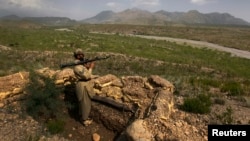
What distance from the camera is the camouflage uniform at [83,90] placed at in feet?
30.3

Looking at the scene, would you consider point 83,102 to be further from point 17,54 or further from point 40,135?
point 17,54

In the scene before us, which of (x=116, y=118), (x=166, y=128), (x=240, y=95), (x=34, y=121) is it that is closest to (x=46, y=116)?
(x=34, y=121)

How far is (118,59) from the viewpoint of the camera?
30141 millimetres

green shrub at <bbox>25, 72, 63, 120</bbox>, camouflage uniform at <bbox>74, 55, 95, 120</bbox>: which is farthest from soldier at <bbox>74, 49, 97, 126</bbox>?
green shrub at <bbox>25, 72, 63, 120</bbox>

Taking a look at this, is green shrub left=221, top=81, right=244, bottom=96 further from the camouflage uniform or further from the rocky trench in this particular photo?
the camouflage uniform

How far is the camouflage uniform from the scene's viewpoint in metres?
9.23

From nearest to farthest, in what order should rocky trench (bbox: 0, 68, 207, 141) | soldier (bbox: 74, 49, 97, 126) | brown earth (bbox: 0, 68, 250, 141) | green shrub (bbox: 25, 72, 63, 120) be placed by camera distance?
rocky trench (bbox: 0, 68, 207, 141) < brown earth (bbox: 0, 68, 250, 141) < soldier (bbox: 74, 49, 97, 126) < green shrub (bbox: 25, 72, 63, 120)

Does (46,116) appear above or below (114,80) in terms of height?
below

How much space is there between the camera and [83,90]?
9.30 m

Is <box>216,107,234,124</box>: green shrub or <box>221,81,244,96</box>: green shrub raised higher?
<box>216,107,234,124</box>: green shrub

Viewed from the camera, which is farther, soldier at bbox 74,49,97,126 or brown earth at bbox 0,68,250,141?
soldier at bbox 74,49,97,126

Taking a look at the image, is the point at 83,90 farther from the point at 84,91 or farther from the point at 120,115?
the point at 120,115

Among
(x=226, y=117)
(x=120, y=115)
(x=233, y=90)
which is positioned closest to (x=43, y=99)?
(x=120, y=115)

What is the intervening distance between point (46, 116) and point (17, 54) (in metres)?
23.3
